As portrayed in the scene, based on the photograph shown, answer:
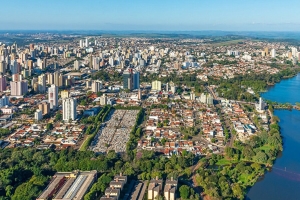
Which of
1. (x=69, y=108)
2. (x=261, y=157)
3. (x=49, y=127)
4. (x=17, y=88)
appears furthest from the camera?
(x=17, y=88)

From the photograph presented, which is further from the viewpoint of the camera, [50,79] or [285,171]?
[50,79]

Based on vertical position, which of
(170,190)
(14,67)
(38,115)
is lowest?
(170,190)

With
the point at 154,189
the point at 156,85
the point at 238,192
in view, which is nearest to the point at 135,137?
the point at 154,189

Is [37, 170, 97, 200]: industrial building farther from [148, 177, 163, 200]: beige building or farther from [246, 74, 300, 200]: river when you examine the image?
[246, 74, 300, 200]: river

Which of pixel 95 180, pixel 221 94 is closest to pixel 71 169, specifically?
pixel 95 180

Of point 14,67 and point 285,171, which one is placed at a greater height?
point 14,67

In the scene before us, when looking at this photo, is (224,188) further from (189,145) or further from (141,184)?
(189,145)

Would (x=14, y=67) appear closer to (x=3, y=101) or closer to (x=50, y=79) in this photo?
(x=50, y=79)
